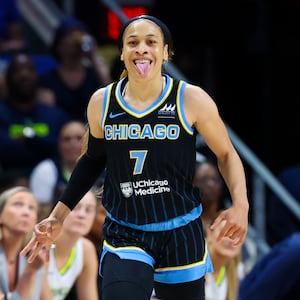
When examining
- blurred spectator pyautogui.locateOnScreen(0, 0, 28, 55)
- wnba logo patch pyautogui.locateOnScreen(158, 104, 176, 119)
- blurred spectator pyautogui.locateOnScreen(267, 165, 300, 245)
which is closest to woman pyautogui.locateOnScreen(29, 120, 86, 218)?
blurred spectator pyautogui.locateOnScreen(0, 0, 28, 55)

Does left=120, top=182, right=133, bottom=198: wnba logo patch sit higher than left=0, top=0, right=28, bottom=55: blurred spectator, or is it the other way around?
left=0, top=0, right=28, bottom=55: blurred spectator

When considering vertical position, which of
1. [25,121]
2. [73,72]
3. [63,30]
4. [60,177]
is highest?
[63,30]

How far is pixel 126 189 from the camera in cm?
486

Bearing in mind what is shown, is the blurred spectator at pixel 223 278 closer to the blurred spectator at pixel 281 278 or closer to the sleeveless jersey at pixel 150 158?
the blurred spectator at pixel 281 278

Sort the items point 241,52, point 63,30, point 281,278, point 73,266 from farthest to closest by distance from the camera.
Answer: point 241,52 < point 63,30 < point 73,266 < point 281,278

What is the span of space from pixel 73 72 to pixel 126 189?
178 inches

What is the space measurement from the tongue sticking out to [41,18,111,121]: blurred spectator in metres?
4.37

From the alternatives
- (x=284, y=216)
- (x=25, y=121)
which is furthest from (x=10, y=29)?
(x=284, y=216)

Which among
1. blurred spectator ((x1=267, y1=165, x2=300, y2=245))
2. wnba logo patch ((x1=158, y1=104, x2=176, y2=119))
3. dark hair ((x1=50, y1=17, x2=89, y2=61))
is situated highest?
dark hair ((x1=50, y1=17, x2=89, y2=61))

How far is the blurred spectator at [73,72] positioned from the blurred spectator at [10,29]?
1.02 feet

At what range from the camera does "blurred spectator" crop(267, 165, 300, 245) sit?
28.9 feet

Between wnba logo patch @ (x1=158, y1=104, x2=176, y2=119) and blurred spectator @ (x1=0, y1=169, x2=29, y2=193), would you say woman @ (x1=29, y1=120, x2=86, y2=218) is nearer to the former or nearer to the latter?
blurred spectator @ (x1=0, y1=169, x2=29, y2=193)

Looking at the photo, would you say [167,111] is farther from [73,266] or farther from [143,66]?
[73,266]

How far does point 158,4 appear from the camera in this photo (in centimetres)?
1018
